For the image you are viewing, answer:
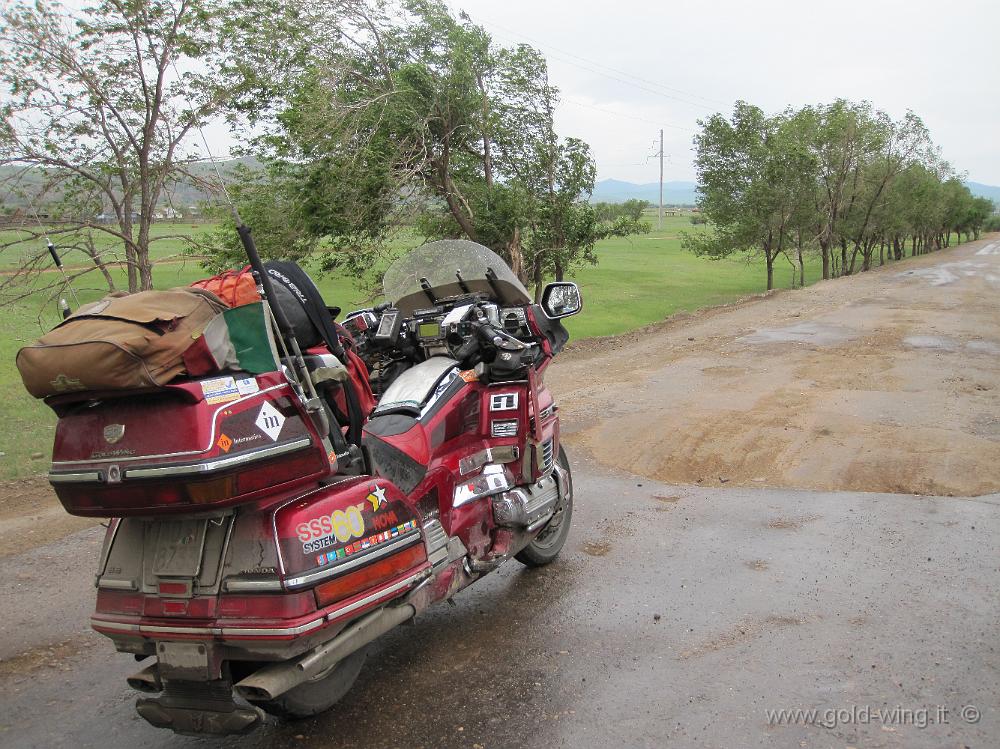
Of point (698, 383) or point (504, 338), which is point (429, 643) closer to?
point (504, 338)

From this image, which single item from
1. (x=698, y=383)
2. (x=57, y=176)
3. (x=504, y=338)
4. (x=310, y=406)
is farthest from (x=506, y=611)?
(x=57, y=176)

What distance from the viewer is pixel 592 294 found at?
→ 117 ft

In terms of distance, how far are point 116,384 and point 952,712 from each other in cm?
345

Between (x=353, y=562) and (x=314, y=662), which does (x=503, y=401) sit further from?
(x=314, y=662)

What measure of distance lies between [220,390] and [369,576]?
3.04 ft

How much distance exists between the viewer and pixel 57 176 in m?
10.1

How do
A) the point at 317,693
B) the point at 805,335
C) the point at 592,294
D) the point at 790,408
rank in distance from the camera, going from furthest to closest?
the point at 592,294, the point at 805,335, the point at 790,408, the point at 317,693

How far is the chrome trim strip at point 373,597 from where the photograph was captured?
3.02 m

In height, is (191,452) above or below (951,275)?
above

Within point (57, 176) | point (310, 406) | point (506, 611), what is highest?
point (57, 176)

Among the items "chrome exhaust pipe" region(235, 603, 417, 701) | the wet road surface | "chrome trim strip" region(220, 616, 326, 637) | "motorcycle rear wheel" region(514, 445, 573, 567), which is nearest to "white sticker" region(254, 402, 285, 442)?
"chrome trim strip" region(220, 616, 326, 637)

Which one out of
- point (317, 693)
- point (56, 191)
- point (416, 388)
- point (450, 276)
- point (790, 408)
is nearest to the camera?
point (317, 693)

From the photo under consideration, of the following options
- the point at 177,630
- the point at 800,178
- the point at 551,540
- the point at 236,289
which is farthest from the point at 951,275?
the point at 177,630

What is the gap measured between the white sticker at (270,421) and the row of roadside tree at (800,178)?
31.7m
